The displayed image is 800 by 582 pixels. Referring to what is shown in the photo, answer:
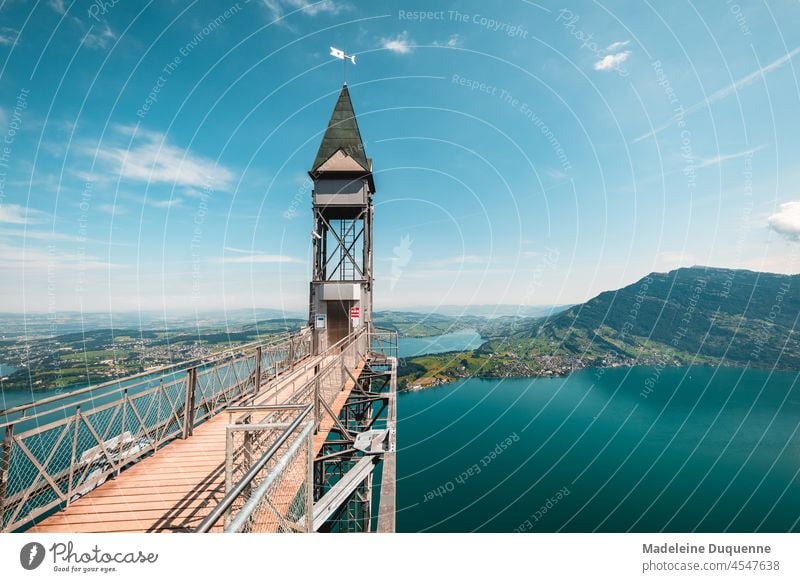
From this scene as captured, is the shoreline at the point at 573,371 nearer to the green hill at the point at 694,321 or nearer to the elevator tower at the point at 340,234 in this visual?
the green hill at the point at 694,321

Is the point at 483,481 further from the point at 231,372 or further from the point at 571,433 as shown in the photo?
the point at 231,372

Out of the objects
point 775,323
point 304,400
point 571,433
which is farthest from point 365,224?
point 775,323

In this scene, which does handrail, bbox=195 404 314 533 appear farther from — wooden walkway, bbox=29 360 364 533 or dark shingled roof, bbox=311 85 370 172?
dark shingled roof, bbox=311 85 370 172

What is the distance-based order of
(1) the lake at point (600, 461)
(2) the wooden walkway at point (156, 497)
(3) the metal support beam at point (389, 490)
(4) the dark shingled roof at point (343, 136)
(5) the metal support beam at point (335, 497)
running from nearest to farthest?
1. (2) the wooden walkway at point (156, 497)
2. (3) the metal support beam at point (389, 490)
3. (5) the metal support beam at point (335, 497)
4. (4) the dark shingled roof at point (343, 136)
5. (1) the lake at point (600, 461)

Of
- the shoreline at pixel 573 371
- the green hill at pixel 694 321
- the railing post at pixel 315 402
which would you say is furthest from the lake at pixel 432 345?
the railing post at pixel 315 402

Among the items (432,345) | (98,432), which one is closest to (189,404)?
(98,432)

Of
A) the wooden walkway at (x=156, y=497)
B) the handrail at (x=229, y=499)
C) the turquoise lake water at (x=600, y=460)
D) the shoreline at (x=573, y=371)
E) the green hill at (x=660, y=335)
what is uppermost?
the handrail at (x=229, y=499)

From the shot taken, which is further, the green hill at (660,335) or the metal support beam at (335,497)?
the green hill at (660,335)

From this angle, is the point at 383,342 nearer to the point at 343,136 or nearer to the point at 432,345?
the point at 343,136
